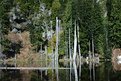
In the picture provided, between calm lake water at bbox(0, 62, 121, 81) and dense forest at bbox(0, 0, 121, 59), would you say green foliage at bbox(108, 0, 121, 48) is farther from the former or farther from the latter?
calm lake water at bbox(0, 62, 121, 81)

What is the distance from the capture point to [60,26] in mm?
70438

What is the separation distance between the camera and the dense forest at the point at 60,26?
2613 inches

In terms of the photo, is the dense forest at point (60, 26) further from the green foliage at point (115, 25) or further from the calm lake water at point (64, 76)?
the calm lake water at point (64, 76)

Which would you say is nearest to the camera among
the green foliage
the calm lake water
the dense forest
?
the calm lake water

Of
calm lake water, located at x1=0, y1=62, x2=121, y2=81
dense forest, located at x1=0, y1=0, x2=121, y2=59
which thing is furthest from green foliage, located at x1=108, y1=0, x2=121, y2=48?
calm lake water, located at x1=0, y1=62, x2=121, y2=81

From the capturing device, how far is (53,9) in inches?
2783

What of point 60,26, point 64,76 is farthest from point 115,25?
point 64,76

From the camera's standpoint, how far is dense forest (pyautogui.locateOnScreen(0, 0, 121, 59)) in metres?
66.4

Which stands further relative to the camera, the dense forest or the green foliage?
the green foliage

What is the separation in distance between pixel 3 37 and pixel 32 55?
19.7 ft

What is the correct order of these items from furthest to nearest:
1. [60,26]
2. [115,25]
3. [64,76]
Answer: [60,26] < [115,25] < [64,76]

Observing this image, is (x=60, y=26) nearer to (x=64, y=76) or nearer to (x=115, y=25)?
(x=115, y=25)

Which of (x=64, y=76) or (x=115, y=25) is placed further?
(x=115, y=25)

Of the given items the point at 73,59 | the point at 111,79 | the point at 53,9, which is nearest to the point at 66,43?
the point at 73,59
